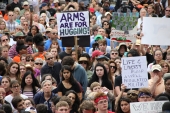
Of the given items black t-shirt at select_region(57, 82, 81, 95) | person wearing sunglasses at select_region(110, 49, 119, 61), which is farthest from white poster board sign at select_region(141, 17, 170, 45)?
black t-shirt at select_region(57, 82, 81, 95)

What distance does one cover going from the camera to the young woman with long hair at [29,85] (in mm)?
19125

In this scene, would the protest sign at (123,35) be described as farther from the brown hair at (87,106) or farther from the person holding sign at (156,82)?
the brown hair at (87,106)

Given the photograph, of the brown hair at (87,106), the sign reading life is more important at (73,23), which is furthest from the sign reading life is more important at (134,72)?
the sign reading life is more important at (73,23)

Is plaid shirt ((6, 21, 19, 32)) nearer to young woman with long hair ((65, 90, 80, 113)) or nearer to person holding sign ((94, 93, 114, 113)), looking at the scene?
young woman with long hair ((65, 90, 80, 113))

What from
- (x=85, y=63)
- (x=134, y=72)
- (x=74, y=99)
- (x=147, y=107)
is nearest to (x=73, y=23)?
(x=85, y=63)

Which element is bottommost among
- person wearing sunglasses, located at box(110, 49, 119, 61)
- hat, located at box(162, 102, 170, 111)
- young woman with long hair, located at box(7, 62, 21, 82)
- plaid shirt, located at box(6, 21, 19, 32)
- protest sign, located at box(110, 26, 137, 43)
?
hat, located at box(162, 102, 170, 111)

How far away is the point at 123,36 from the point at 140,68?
17.7 ft

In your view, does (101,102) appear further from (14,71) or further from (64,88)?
(14,71)

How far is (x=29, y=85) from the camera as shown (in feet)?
63.1

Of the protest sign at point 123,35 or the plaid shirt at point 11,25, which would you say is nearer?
the protest sign at point 123,35

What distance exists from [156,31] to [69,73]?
473 cm

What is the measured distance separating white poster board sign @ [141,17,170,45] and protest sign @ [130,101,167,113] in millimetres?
5942

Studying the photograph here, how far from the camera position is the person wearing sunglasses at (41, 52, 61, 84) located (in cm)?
2038

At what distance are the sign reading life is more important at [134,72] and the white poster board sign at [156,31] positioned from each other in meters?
3.44
